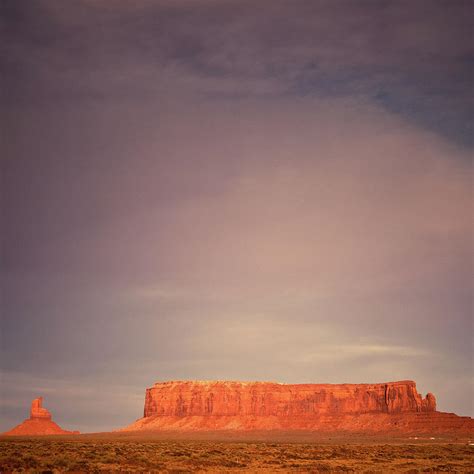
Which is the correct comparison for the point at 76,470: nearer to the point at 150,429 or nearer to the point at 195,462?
the point at 195,462

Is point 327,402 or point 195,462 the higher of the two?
point 327,402

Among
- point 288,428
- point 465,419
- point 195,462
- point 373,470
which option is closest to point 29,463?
point 195,462

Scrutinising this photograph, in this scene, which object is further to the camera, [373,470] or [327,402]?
[327,402]

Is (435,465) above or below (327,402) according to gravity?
below

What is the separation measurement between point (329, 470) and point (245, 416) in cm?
16388

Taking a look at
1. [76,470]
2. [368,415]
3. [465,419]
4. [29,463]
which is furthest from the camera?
[368,415]

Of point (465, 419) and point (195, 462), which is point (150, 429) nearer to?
point (465, 419)

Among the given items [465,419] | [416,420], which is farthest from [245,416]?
[465,419]

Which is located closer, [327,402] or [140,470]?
[140,470]

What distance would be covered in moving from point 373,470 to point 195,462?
11.8 metres

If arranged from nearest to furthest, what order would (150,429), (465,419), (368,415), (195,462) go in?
(195,462) < (465,419) < (368,415) < (150,429)

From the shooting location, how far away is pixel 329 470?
40125 millimetres

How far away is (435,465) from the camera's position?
149 feet

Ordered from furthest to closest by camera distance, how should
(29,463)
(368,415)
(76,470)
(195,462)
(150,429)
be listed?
(150,429)
(368,415)
(195,462)
(29,463)
(76,470)
